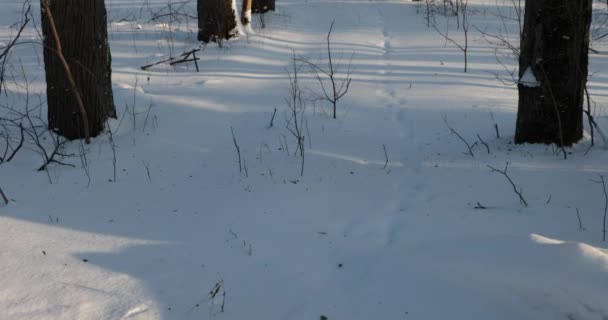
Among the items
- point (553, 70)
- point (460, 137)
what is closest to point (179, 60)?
point (460, 137)

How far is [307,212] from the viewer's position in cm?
403

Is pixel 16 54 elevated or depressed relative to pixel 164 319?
elevated

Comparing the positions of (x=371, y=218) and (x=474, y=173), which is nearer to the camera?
(x=371, y=218)

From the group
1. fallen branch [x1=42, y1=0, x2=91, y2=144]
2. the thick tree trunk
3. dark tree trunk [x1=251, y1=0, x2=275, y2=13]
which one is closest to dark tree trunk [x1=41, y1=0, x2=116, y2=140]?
fallen branch [x1=42, y1=0, x2=91, y2=144]

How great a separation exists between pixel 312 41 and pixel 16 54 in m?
4.43

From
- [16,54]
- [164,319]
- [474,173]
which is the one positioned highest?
[16,54]

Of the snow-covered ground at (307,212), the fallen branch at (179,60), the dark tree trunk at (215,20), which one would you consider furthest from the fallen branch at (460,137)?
the dark tree trunk at (215,20)

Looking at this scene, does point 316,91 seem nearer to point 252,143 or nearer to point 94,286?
point 252,143

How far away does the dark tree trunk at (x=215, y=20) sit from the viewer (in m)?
9.55

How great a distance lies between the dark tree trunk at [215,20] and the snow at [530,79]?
5.77m

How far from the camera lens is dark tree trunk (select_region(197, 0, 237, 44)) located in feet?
31.3

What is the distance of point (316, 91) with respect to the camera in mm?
6949

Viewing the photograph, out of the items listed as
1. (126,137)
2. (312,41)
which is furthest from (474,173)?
(312,41)

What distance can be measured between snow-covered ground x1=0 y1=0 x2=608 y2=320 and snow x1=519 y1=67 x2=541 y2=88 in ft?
1.63
